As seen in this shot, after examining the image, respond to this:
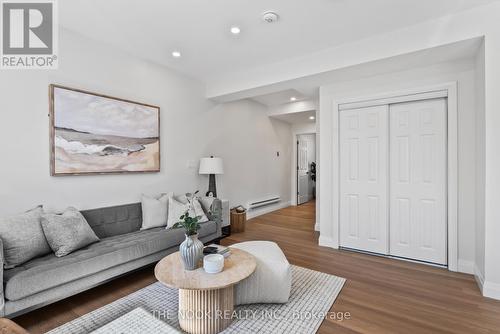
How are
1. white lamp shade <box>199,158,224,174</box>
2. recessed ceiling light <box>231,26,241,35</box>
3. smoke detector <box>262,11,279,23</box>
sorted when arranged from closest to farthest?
smoke detector <box>262,11,279,23</box> < recessed ceiling light <box>231,26,241,35</box> < white lamp shade <box>199,158,224,174</box>

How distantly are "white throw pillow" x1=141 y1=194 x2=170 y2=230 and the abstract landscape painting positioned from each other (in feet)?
1.57

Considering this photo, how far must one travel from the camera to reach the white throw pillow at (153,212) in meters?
Result: 3.09

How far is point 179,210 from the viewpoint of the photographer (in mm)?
3195

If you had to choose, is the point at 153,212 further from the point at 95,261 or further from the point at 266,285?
the point at 266,285

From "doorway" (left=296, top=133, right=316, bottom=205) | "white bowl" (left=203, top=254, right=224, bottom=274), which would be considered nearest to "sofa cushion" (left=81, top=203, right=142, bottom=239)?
"white bowl" (left=203, top=254, right=224, bottom=274)

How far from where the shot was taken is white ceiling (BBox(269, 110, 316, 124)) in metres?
5.86

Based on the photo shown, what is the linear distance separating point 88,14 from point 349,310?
3.73m

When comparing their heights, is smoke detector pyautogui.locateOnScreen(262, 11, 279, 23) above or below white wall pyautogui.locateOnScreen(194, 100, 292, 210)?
above

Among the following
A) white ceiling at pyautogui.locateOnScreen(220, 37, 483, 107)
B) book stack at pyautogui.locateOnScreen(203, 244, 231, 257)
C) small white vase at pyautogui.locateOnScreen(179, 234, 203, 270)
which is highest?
white ceiling at pyautogui.locateOnScreen(220, 37, 483, 107)

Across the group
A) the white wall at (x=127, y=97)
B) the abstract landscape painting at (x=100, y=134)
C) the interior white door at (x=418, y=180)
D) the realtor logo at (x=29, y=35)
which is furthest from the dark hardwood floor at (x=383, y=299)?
the realtor logo at (x=29, y=35)

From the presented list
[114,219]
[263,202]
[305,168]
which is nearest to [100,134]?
[114,219]

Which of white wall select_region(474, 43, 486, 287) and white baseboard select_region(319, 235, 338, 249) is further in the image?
white baseboard select_region(319, 235, 338, 249)

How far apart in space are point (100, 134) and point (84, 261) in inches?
59.2

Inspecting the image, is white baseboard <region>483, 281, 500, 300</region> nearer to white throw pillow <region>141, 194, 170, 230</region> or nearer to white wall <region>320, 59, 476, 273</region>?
white wall <region>320, 59, 476, 273</region>
